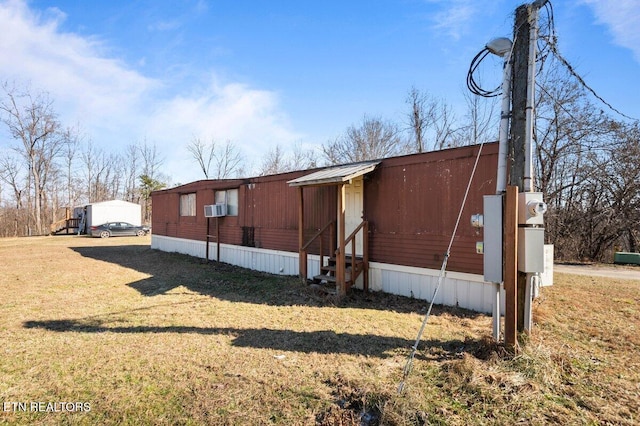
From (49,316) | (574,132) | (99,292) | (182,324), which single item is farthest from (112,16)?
(574,132)

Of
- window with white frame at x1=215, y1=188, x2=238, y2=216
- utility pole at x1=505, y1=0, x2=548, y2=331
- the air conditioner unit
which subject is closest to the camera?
utility pole at x1=505, y1=0, x2=548, y2=331

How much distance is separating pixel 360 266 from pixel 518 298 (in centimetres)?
368

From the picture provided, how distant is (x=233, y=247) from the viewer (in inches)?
452

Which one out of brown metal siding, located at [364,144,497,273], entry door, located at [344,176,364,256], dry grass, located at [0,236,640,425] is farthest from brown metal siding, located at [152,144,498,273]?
dry grass, located at [0,236,640,425]

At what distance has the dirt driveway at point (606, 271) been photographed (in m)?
9.24

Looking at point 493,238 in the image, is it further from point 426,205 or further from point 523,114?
point 426,205

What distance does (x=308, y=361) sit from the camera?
12.5 feet

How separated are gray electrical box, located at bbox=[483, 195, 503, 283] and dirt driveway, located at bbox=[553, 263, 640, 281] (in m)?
7.61

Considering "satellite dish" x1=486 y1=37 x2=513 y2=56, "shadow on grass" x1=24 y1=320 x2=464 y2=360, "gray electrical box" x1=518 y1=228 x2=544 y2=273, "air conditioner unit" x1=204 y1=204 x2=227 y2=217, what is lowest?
"shadow on grass" x1=24 y1=320 x2=464 y2=360

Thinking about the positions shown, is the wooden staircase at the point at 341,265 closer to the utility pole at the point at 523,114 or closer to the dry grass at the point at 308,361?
the dry grass at the point at 308,361

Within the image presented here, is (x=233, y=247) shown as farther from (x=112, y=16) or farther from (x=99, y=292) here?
(x=112, y=16)

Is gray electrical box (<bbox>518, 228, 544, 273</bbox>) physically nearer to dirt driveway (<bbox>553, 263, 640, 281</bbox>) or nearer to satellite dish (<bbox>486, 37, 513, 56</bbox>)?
satellite dish (<bbox>486, 37, 513, 56</bbox>)

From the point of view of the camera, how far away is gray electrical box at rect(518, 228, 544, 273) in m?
3.55

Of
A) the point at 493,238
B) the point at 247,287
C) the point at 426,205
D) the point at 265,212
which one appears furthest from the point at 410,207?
the point at 265,212
